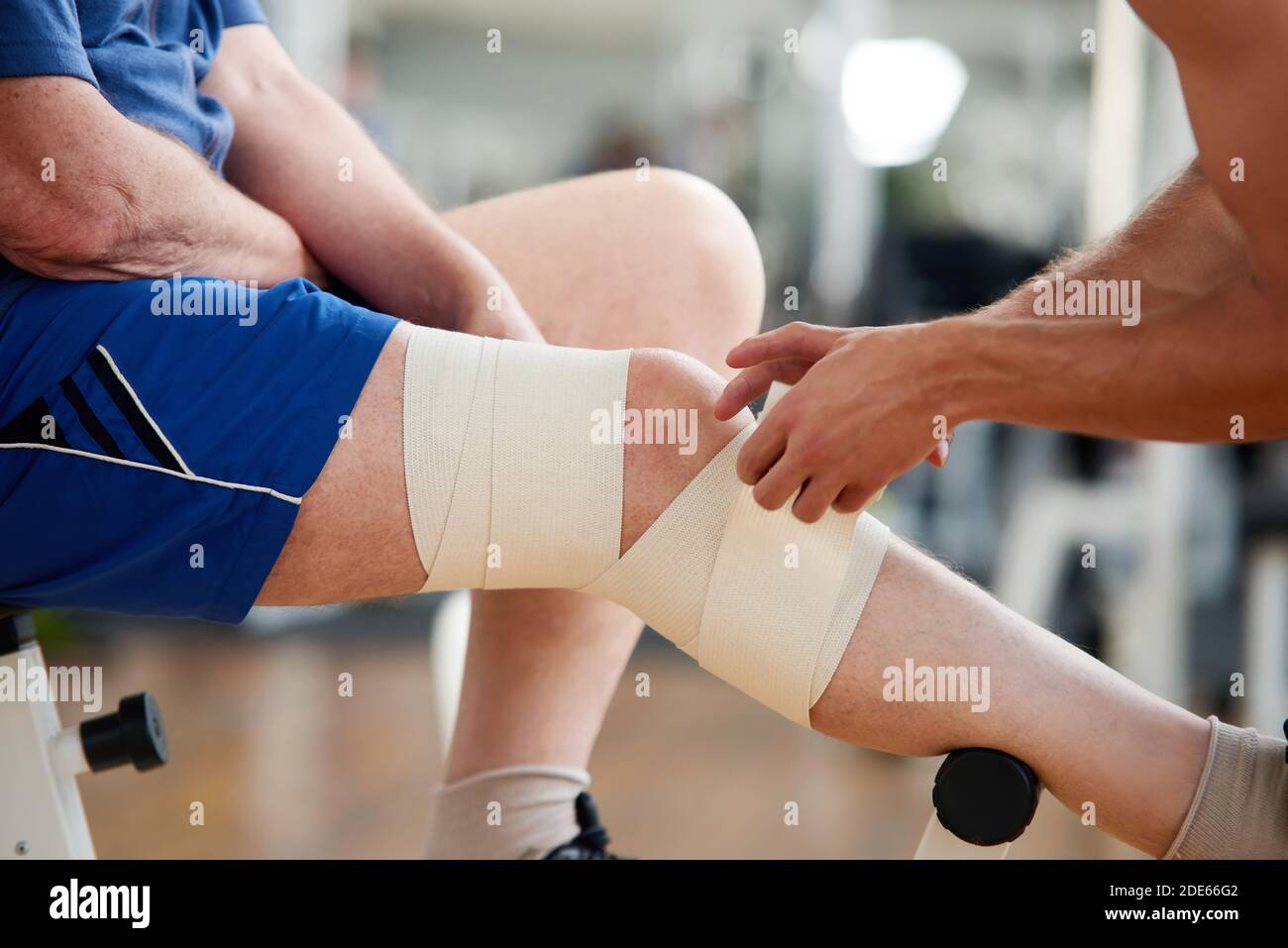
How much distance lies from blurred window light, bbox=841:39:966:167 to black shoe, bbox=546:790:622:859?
566 cm

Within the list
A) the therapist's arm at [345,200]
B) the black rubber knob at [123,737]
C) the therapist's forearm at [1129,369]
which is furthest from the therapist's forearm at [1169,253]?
the black rubber knob at [123,737]

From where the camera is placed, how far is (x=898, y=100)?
6660 mm

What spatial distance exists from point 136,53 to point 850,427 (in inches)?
20.4

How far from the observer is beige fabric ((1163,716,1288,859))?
0.72 m

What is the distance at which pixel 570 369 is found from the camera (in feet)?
2.51

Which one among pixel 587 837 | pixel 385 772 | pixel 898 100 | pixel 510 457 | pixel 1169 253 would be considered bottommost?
pixel 385 772

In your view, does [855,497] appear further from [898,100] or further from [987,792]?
[898,100]

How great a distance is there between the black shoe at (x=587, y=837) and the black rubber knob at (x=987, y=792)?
0.33 metres

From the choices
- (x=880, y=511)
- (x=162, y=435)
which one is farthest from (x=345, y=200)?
(x=880, y=511)

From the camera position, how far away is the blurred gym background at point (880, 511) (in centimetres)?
229

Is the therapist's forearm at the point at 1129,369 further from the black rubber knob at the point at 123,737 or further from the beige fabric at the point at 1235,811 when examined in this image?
the black rubber knob at the point at 123,737
